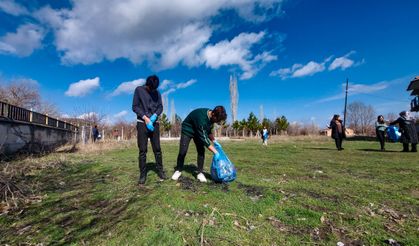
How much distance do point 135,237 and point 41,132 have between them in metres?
12.6

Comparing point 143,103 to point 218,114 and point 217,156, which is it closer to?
point 218,114

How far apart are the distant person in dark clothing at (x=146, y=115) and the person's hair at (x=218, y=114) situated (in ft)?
3.60

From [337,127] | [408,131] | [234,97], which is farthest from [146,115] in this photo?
[234,97]

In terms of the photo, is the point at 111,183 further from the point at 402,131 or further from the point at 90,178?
the point at 402,131

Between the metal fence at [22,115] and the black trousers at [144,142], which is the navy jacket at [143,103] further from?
the metal fence at [22,115]

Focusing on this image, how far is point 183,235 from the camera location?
9.04ft

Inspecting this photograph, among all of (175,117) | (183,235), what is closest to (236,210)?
(183,235)

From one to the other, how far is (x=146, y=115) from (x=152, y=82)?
621mm

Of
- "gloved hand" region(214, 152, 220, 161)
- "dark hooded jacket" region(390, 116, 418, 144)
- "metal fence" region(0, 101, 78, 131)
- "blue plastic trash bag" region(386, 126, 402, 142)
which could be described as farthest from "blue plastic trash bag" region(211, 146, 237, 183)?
"blue plastic trash bag" region(386, 126, 402, 142)

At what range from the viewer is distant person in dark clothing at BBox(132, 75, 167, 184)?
4.70 metres

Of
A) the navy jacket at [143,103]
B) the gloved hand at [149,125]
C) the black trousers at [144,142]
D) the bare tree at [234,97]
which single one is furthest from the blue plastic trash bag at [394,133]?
the bare tree at [234,97]

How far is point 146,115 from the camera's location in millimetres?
4758

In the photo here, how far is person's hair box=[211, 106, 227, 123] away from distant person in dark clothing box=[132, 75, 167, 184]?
1099mm

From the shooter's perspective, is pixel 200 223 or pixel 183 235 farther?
pixel 200 223
